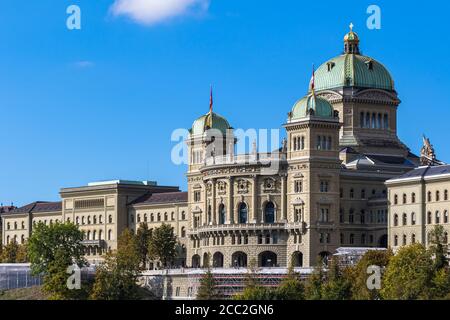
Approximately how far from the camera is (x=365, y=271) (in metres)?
145

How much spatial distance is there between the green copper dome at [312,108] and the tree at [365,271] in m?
27.0

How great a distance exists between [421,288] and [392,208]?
46210 mm

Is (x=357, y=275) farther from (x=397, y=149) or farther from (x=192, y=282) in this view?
(x=397, y=149)

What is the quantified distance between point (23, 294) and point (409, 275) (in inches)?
2452

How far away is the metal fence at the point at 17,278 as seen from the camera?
18712cm

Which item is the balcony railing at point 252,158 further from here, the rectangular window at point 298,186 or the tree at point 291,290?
the tree at point 291,290

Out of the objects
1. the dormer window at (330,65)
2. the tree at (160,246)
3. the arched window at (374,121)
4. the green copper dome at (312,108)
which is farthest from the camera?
the tree at (160,246)

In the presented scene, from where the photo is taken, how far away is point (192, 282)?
16712 centimetres

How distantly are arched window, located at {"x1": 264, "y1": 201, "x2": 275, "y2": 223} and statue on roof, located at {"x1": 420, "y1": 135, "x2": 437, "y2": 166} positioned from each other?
24415 mm

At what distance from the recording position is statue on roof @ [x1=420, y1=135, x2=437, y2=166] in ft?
639

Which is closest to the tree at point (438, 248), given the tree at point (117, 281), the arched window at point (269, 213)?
the arched window at point (269, 213)
